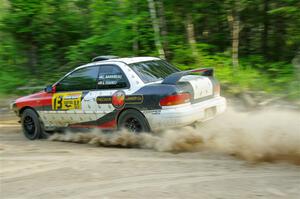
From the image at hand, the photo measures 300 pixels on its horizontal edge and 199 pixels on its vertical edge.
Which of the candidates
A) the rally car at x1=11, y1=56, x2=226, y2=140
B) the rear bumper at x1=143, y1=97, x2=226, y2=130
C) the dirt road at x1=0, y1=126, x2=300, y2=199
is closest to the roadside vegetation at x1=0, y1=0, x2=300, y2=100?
the rally car at x1=11, y1=56, x2=226, y2=140

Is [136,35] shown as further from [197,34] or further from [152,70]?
[152,70]

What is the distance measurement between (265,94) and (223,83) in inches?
43.3

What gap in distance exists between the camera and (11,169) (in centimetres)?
653

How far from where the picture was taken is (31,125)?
9.16 meters

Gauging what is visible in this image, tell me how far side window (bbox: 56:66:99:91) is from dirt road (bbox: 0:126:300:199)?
135 cm

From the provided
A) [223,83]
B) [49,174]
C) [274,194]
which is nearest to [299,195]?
[274,194]

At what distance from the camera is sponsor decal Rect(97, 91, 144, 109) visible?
288 inches

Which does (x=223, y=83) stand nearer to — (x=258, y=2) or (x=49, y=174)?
(x=258, y=2)

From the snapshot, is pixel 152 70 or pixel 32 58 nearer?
pixel 152 70

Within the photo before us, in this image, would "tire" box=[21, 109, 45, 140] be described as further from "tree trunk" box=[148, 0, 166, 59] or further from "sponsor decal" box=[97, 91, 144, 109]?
"tree trunk" box=[148, 0, 166, 59]

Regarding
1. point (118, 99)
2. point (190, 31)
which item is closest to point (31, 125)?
point (118, 99)

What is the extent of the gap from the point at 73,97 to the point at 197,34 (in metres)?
6.21

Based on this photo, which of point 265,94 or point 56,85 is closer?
point 56,85

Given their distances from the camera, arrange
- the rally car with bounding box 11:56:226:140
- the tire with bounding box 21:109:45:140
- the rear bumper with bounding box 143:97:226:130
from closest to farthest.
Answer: the rear bumper with bounding box 143:97:226:130 < the rally car with bounding box 11:56:226:140 < the tire with bounding box 21:109:45:140
